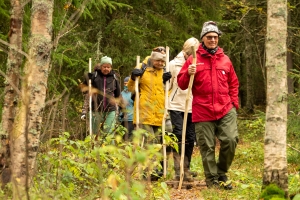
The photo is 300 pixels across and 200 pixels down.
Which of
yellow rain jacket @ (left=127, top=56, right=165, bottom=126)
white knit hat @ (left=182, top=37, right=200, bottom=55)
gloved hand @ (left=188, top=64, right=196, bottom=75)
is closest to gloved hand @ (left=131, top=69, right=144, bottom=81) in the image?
yellow rain jacket @ (left=127, top=56, right=165, bottom=126)

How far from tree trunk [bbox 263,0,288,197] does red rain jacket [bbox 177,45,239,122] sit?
190cm

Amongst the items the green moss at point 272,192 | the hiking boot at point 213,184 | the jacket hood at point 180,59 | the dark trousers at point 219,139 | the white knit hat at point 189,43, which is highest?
the white knit hat at point 189,43

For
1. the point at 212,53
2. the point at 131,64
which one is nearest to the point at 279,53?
the point at 212,53

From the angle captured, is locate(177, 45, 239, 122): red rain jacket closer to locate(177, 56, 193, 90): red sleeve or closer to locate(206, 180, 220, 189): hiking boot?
locate(177, 56, 193, 90): red sleeve

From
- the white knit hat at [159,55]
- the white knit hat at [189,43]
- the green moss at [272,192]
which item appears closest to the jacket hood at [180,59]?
the white knit hat at [189,43]

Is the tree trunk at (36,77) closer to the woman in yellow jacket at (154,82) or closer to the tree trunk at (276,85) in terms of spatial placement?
the tree trunk at (276,85)

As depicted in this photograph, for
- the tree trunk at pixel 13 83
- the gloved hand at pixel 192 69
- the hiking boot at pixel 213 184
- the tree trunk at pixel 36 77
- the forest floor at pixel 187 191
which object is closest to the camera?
the tree trunk at pixel 36 77

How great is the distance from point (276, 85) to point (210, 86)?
202 cm

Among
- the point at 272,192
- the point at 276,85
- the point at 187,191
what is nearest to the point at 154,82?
the point at 187,191

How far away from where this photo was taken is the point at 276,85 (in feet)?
19.7

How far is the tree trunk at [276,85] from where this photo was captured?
5.97m

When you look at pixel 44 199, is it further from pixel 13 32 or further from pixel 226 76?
pixel 226 76

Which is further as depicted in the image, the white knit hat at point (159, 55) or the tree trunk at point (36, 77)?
the white knit hat at point (159, 55)

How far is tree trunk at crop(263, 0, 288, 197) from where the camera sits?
235 inches
